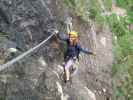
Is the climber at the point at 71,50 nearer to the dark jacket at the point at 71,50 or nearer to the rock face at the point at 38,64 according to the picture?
the dark jacket at the point at 71,50

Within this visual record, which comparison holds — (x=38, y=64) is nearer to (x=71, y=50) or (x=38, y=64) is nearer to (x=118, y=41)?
(x=71, y=50)

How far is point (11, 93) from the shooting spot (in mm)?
6809

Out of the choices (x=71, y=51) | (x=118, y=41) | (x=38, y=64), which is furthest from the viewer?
(x=118, y=41)

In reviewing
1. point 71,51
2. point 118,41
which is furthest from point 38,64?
point 118,41

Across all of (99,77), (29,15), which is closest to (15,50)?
(29,15)

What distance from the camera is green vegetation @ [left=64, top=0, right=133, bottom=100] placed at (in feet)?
36.7

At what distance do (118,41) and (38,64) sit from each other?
246 inches

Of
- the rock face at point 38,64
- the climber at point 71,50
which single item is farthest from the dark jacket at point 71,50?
the rock face at point 38,64

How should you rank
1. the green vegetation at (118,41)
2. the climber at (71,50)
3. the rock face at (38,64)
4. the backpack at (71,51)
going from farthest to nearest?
the green vegetation at (118,41) → the backpack at (71,51) → the climber at (71,50) → the rock face at (38,64)

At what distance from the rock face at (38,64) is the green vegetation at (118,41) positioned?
110 centimetres

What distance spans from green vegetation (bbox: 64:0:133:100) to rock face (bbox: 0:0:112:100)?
3.62 ft

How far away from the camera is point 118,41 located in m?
13.6

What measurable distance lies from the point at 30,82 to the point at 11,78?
1.47 ft

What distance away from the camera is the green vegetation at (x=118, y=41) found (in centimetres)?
1119
